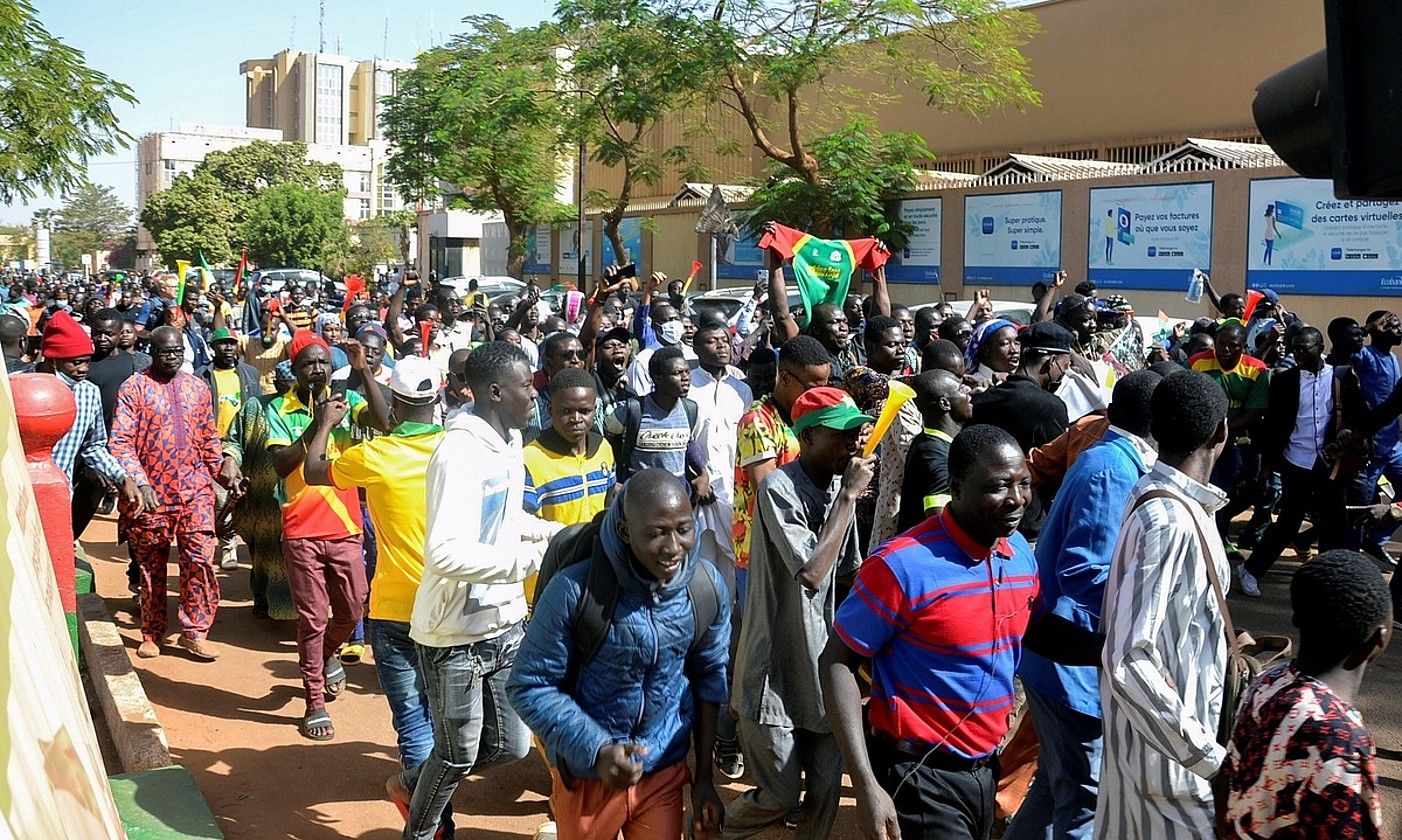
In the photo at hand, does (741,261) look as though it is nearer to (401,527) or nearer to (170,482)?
(170,482)

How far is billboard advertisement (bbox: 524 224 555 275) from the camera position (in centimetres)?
3919

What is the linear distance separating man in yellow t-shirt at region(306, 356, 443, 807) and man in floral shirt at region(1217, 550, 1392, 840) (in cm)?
276

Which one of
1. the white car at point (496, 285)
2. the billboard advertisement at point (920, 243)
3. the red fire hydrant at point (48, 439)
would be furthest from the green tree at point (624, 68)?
the red fire hydrant at point (48, 439)

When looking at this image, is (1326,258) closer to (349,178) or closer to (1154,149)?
(1154,149)

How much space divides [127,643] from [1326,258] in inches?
652

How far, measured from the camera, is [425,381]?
16.0 feet

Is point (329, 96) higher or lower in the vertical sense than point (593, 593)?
higher

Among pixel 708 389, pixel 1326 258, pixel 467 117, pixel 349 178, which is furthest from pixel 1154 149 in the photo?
pixel 349 178

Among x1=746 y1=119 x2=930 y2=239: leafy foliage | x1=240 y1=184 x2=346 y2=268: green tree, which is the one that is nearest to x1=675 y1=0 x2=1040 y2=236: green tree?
x1=746 y1=119 x2=930 y2=239: leafy foliage

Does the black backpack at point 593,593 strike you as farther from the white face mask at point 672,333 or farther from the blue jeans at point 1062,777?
the white face mask at point 672,333

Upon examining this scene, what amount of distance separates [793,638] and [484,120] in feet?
84.1

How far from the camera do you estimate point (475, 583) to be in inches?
157

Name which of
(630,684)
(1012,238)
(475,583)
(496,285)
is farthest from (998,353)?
(496,285)

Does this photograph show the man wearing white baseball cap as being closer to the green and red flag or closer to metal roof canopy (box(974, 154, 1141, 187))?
the green and red flag
